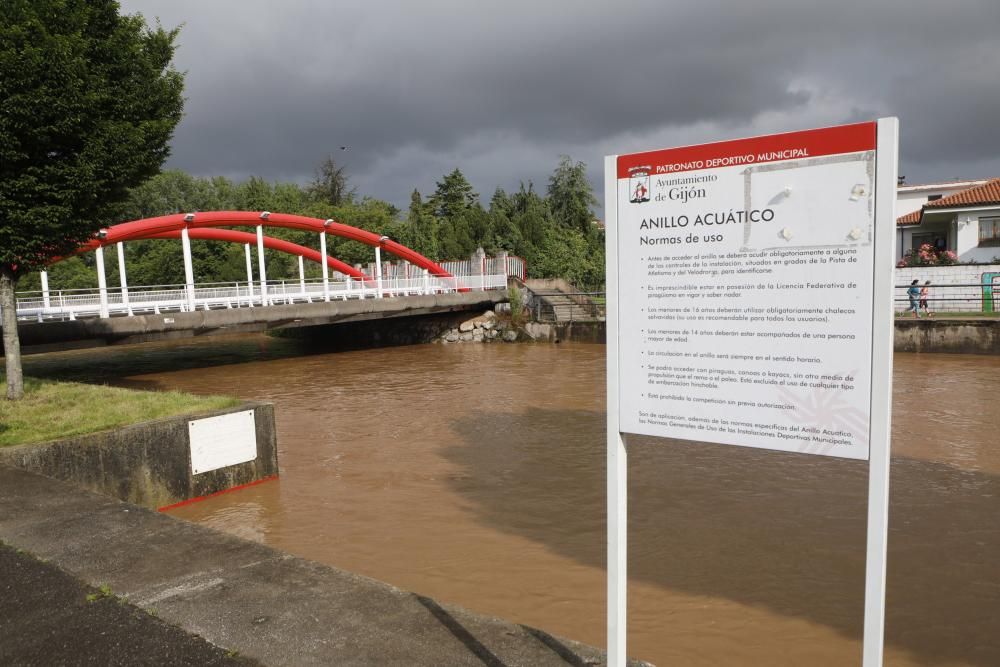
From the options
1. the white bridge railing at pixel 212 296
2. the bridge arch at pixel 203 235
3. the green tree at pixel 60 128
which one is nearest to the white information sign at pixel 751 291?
the green tree at pixel 60 128

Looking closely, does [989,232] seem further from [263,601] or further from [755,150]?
[263,601]

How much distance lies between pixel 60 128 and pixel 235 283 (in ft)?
49.8

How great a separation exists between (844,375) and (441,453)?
8368 millimetres

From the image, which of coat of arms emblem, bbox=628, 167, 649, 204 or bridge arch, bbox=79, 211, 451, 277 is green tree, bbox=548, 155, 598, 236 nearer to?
bridge arch, bbox=79, 211, 451, 277

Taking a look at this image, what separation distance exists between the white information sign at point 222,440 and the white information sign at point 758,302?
608 cm

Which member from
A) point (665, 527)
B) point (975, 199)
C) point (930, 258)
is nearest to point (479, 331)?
point (930, 258)

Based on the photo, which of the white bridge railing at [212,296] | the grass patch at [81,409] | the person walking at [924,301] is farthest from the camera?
the person walking at [924,301]

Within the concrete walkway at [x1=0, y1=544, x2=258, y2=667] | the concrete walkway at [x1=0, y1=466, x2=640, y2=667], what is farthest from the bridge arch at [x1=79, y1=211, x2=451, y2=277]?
the concrete walkway at [x1=0, y1=544, x2=258, y2=667]

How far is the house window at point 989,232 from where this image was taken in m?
27.6

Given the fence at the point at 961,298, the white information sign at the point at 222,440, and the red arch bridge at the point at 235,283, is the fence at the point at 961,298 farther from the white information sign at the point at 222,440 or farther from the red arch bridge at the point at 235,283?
the white information sign at the point at 222,440

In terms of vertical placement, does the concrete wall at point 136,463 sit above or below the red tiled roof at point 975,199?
below

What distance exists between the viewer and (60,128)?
8.75 meters

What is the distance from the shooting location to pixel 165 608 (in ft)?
10.3

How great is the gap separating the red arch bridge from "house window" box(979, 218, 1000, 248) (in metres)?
18.7
